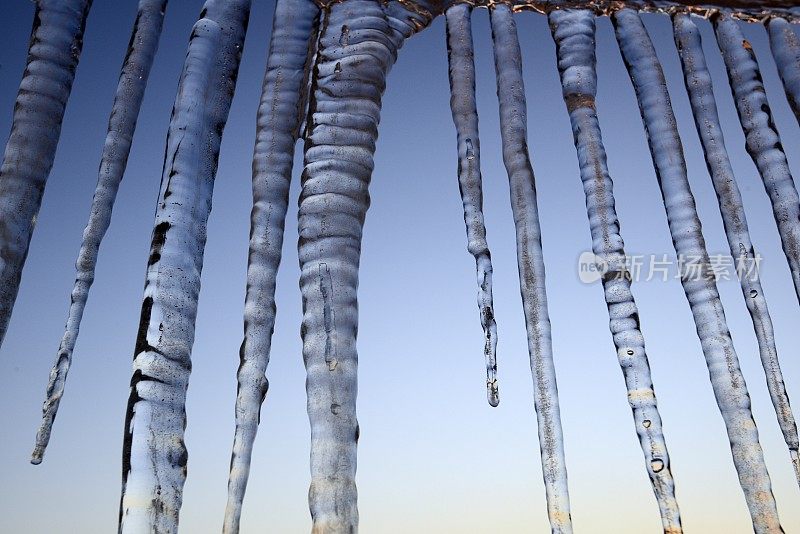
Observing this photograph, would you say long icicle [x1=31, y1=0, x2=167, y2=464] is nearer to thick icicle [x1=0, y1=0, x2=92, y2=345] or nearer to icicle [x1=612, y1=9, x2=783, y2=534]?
thick icicle [x1=0, y1=0, x2=92, y2=345]

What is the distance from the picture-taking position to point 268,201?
2.41 meters

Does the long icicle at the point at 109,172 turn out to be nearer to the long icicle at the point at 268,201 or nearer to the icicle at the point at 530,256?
the long icicle at the point at 268,201

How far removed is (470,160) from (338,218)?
67cm

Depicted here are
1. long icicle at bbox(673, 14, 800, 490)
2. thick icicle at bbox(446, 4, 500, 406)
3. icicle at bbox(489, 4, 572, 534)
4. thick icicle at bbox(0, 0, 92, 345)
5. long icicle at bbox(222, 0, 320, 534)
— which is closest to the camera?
long icicle at bbox(222, 0, 320, 534)

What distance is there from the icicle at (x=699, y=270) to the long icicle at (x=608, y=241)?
0.22 metres

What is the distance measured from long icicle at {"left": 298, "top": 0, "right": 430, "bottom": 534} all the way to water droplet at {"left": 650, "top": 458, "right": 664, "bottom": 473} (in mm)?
937

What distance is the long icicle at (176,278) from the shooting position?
72.0 inches

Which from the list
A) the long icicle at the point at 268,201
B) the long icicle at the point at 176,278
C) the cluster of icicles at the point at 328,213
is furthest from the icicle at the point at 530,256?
the long icicle at the point at 176,278

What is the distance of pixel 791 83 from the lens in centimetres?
348

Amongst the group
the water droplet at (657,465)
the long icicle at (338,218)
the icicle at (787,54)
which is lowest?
the water droplet at (657,465)

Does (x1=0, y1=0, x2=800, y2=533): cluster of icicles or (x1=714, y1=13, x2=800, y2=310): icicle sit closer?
(x1=0, y1=0, x2=800, y2=533): cluster of icicles

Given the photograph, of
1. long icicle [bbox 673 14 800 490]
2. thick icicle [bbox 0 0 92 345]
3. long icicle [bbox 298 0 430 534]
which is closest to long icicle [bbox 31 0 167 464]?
thick icicle [bbox 0 0 92 345]

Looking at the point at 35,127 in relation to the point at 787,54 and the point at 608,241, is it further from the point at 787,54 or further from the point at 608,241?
the point at 787,54

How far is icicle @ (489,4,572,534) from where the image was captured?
235cm
